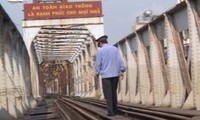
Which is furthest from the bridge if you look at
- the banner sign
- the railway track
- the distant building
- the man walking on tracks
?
the distant building

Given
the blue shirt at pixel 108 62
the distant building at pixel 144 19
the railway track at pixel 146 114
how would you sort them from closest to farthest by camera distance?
the railway track at pixel 146 114, the blue shirt at pixel 108 62, the distant building at pixel 144 19

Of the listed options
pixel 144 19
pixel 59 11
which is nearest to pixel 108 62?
pixel 59 11

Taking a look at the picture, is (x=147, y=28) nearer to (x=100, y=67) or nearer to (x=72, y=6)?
(x=100, y=67)

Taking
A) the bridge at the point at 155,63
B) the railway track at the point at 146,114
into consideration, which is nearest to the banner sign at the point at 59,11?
the bridge at the point at 155,63

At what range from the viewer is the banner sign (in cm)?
3525

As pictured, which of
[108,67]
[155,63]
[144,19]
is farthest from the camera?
[144,19]

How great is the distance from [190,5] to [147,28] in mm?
5482

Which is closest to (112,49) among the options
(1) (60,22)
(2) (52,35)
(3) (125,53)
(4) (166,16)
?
(4) (166,16)

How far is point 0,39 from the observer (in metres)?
14.0

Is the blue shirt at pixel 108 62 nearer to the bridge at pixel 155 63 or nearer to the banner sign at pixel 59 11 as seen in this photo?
the bridge at pixel 155 63

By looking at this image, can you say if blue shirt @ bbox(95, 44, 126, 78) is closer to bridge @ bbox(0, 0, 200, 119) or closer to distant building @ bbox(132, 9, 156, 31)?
bridge @ bbox(0, 0, 200, 119)

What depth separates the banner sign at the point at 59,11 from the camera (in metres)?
35.2

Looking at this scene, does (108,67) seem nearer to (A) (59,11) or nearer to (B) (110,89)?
(B) (110,89)

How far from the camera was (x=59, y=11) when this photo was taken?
116 ft
